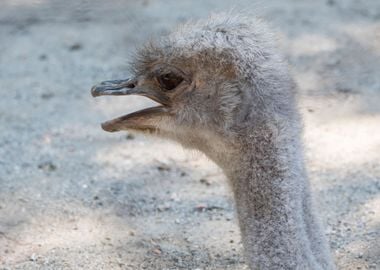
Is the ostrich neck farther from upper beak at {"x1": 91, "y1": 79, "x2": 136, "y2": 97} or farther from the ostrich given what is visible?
upper beak at {"x1": 91, "y1": 79, "x2": 136, "y2": 97}

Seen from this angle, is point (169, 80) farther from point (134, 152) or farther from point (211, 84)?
point (134, 152)

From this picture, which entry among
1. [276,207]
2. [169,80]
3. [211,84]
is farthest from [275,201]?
[169,80]

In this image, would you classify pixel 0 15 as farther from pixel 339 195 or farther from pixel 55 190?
pixel 339 195

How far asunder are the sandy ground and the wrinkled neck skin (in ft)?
1.89

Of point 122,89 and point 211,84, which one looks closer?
point 211,84

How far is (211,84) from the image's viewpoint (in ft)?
9.99

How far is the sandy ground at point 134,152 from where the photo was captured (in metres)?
3.87

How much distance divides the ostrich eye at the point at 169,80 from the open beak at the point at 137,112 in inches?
1.3

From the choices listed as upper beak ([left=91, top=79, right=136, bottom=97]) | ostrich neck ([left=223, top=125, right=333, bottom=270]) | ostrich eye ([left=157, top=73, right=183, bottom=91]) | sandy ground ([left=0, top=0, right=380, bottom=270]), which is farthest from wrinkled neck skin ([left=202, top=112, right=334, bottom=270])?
sandy ground ([left=0, top=0, right=380, bottom=270])

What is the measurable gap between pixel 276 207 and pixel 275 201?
0.06 feet

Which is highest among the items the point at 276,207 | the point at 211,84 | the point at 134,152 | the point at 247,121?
the point at 134,152

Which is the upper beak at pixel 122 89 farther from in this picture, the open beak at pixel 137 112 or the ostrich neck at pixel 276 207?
the ostrich neck at pixel 276 207

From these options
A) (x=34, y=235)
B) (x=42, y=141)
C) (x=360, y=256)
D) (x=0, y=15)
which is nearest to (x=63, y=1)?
(x=0, y=15)

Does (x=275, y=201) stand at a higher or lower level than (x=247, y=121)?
lower
